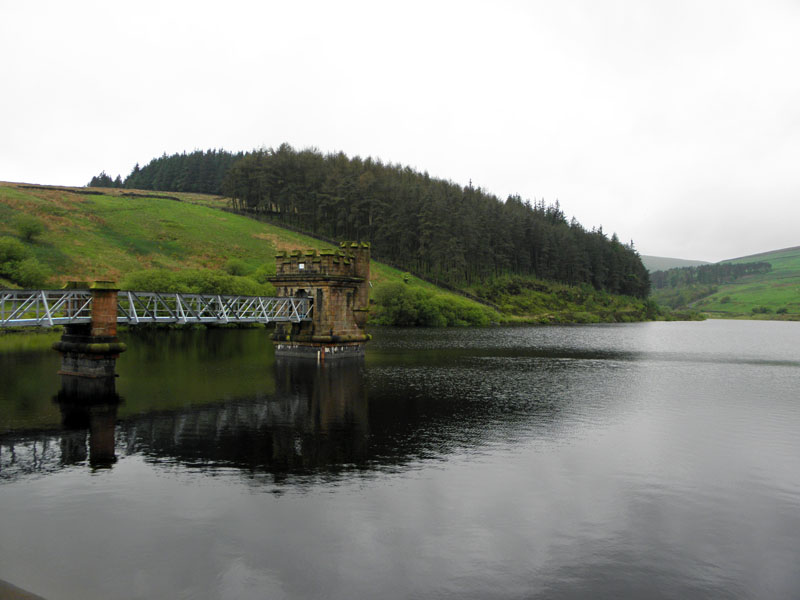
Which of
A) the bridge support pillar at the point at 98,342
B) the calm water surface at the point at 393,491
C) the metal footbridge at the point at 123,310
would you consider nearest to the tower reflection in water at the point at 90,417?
the calm water surface at the point at 393,491

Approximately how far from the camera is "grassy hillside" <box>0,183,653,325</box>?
86.4 meters

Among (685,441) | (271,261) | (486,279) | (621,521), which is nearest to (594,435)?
(685,441)

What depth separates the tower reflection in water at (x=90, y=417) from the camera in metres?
19.8

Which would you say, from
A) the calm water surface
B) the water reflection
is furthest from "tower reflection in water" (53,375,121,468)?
the water reflection

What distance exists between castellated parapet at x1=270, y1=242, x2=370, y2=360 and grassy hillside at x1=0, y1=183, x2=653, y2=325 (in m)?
35.8

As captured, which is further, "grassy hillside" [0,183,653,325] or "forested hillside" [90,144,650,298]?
"forested hillside" [90,144,650,298]

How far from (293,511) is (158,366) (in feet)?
102

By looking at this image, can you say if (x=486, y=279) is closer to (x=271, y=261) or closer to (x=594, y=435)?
(x=271, y=261)

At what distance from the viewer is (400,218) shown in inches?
5236

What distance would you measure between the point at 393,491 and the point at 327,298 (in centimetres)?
3352

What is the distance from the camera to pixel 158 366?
41.9 m

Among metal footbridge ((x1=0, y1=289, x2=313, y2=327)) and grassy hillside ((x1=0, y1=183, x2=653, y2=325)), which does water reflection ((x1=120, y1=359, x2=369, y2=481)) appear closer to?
metal footbridge ((x1=0, y1=289, x2=313, y2=327))

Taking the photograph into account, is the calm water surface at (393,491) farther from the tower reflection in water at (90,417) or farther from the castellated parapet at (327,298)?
the castellated parapet at (327,298)

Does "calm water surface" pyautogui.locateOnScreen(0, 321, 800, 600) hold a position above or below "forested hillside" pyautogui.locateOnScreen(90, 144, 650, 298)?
below
